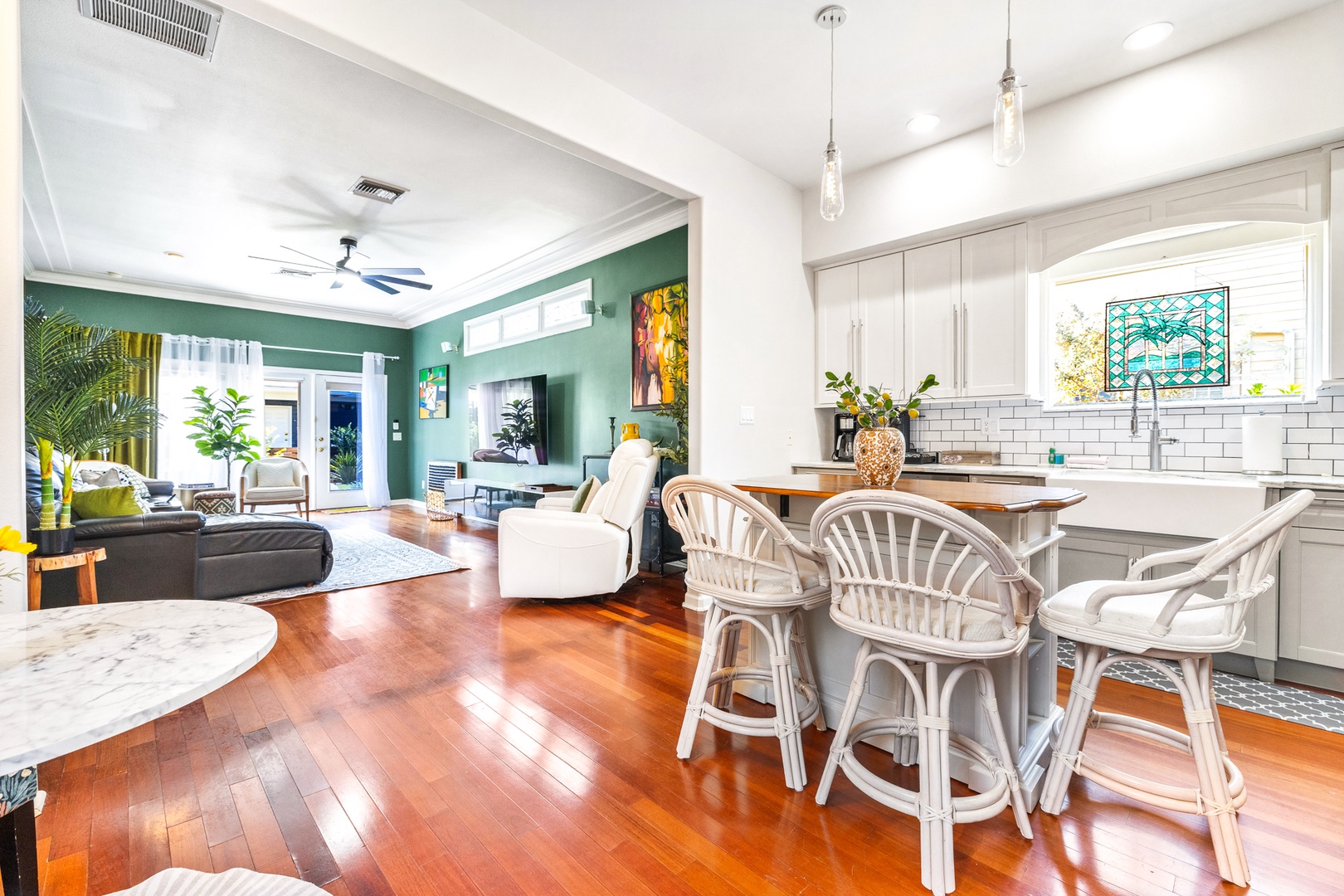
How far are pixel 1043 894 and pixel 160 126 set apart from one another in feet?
17.8

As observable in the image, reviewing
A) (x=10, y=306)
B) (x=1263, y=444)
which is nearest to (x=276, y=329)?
(x=10, y=306)

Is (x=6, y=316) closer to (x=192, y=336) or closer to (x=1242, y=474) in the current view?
(x=1242, y=474)

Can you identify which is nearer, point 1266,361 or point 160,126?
point 1266,361

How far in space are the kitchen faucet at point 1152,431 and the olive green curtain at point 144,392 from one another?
357 inches

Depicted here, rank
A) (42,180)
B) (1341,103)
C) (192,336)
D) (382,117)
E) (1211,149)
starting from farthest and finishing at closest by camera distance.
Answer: (192,336) → (42,180) → (382,117) → (1211,149) → (1341,103)

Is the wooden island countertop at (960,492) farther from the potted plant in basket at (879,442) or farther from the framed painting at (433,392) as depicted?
the framed painting at (433,392)

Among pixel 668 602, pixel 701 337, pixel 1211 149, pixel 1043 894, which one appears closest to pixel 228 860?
pixel 1043 894

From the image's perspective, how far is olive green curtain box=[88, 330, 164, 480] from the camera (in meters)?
6.70

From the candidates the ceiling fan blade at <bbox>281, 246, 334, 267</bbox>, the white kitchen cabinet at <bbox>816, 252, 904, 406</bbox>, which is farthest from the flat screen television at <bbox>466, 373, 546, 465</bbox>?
the white kitchen cabinet at <bbox>816, 252, 904, 406</bbox>

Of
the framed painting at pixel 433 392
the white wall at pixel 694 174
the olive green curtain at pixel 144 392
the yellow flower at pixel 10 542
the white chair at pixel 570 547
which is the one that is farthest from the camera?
the framed painting at pixel 433 392

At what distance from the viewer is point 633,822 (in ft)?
5.39

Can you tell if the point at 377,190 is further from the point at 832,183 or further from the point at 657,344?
the point at 832,183

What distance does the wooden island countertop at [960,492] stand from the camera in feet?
5.25

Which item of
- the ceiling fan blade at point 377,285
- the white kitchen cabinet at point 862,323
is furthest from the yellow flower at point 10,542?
the ceiling fan blade at point 377,285
